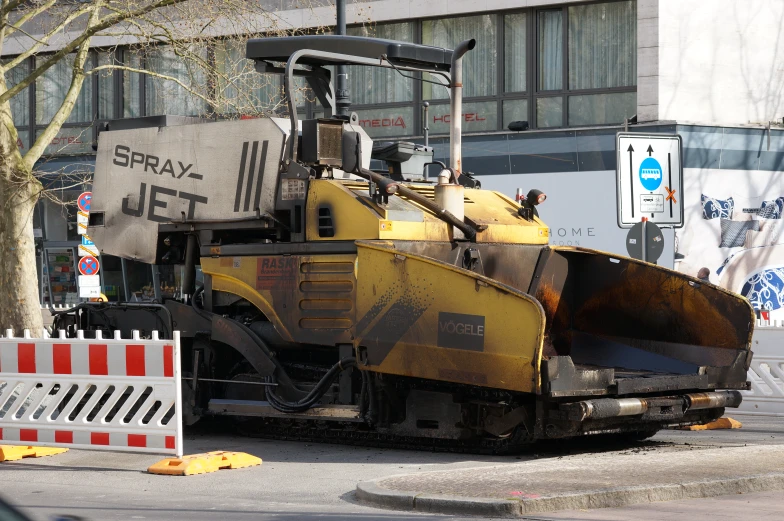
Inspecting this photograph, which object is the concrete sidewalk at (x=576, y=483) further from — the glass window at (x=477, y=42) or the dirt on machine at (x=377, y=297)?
the glass window at (x=477, y=42)

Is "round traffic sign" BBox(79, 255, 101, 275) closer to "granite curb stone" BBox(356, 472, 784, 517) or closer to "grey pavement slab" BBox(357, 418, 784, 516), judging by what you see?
"grey pavement slab" BBox(357, 418, 784, 516)

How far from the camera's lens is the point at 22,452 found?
10633 mm

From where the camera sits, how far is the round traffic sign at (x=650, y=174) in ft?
46.2

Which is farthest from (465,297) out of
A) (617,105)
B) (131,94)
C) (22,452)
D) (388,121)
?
(131,94)

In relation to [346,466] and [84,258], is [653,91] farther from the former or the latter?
[346,466]

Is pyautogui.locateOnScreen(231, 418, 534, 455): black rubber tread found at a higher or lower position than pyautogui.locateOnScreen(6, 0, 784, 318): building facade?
lower

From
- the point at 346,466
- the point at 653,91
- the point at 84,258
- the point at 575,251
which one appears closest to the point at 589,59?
the point at 653,91

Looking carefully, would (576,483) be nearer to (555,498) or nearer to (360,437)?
(555,498)

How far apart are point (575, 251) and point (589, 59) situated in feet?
48.0

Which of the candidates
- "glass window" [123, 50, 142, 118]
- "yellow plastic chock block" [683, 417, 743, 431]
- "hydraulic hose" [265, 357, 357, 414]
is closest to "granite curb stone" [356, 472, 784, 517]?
"hydraulic hose" [265, 357, 357, 414]

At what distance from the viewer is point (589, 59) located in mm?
25719

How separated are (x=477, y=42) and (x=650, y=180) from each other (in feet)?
43.5

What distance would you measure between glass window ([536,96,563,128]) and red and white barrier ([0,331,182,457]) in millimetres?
16534

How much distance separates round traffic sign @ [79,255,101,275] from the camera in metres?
21.0
